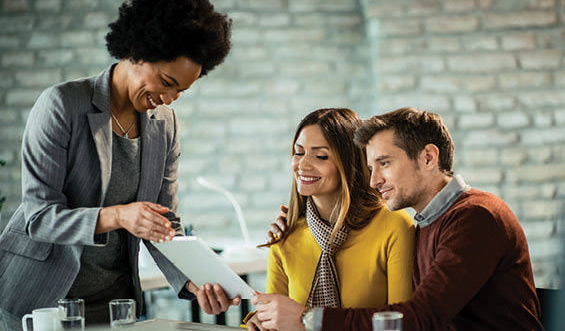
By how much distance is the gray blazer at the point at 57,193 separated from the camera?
162 centimetres

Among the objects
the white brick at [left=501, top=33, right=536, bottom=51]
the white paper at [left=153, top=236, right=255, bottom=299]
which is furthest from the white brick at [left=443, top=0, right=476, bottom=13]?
the white paper at [left=153, top=236, right=255, bottom=299]

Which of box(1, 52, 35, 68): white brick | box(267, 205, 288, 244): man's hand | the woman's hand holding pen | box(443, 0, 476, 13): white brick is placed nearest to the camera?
the woman's hand holding pen

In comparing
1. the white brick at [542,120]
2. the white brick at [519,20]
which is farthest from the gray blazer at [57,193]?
the white brick at [542,120]

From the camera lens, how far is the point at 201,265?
172 cm

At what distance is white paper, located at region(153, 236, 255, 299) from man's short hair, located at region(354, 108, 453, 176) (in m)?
0.54

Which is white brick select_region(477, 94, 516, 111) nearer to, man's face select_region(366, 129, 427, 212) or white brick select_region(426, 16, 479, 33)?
white brick select_region(426, 16, 479, 33)

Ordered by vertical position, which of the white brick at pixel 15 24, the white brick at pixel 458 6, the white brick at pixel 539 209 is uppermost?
the white brick at pixel 15 24

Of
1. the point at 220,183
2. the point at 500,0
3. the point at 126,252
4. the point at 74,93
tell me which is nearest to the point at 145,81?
the point at 74,93

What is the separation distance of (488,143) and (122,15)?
9.25ft

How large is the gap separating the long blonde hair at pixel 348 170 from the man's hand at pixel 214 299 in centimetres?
33

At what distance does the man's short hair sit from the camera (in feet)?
5.92

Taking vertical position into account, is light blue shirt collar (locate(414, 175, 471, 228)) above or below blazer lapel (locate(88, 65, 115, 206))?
below

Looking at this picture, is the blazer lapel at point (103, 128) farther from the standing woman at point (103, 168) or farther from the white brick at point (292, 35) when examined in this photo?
the white brick at point (292, 35)

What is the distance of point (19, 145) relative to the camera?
418cm
